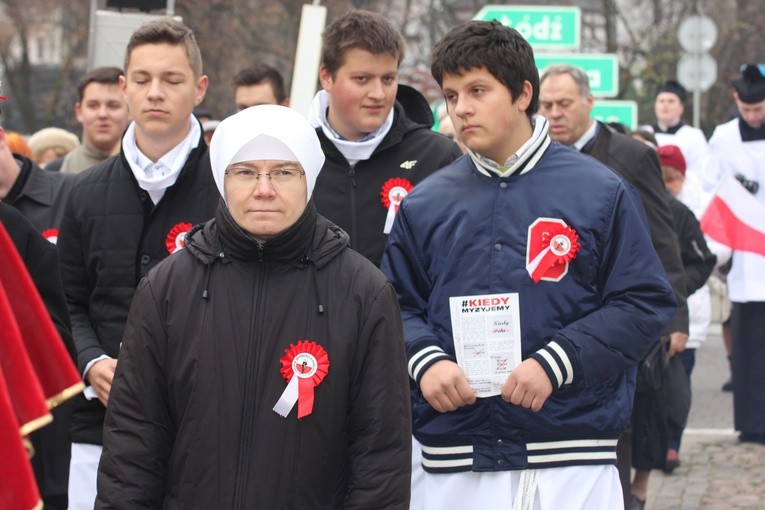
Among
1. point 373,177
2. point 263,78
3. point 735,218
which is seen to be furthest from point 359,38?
point 735,218

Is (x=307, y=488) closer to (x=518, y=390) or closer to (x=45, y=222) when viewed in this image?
(x=518, y=390)

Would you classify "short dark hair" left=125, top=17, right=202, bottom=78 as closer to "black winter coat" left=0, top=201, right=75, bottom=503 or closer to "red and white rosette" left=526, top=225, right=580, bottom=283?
"black winter coat" left=0, top=201, right=75, bottom=503

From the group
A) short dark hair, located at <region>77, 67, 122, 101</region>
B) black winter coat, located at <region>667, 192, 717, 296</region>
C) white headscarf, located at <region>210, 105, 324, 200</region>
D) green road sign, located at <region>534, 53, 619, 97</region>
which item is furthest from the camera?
green road sign, located at <region>534, 53, 619, 97</region>

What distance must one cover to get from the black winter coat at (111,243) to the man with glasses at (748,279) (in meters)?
5.99

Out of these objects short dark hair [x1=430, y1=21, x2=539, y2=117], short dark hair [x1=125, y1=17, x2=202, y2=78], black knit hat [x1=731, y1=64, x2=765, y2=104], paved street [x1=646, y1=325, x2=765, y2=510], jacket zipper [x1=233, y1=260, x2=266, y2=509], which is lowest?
paved street [x1=646, y1=325, x2=765, y2=510]

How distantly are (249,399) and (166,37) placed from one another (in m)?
1.98

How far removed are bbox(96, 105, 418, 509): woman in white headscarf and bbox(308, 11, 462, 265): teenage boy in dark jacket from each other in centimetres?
150

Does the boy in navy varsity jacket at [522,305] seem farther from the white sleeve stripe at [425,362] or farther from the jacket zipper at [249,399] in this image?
the jacket zipper at [249,399]

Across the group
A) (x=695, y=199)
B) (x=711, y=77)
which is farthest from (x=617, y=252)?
(x=711, y=77)

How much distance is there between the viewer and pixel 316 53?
11922mm

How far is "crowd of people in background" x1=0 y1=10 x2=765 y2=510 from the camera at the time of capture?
4.29m

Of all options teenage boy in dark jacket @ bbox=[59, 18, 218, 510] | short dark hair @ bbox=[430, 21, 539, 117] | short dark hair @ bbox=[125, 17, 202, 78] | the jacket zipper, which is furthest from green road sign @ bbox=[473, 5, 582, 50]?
the jacket zipper

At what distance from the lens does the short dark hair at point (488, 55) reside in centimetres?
509

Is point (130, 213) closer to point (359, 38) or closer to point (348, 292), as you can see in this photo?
point (359, 38)
